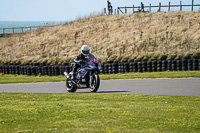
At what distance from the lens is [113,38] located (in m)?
41.5

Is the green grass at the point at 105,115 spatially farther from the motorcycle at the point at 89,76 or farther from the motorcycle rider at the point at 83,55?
the motorcycle rider at the point at 83,55

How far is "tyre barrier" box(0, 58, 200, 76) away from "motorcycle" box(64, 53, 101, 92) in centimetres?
1102

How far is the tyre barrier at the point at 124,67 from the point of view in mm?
23906

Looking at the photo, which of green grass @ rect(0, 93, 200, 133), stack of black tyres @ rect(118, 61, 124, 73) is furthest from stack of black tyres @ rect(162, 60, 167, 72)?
green grass @ rect(0, 93, 200, 133)

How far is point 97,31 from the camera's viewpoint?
4584cm

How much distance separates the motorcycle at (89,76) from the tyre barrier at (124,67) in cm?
1102

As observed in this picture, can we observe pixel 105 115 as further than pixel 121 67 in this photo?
No

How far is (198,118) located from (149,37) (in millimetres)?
29728

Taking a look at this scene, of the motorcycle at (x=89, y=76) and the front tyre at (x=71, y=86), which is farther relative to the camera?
the front tyre at (x=71, y=86)

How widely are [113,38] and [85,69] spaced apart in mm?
27819

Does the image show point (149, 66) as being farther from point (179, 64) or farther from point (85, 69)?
point (85, 69)

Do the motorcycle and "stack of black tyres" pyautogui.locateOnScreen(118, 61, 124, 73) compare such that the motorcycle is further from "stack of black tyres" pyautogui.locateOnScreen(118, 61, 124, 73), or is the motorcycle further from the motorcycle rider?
"stack of black tyres" pyautogui.locateOnScreen(118, 61, 124, 73)

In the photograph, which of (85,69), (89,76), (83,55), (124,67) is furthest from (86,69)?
(124,67)

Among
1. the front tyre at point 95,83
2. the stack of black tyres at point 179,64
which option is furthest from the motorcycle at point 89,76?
the stack of black tyres at point 179,64
